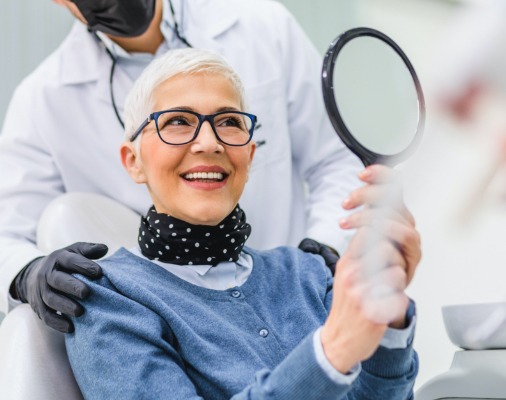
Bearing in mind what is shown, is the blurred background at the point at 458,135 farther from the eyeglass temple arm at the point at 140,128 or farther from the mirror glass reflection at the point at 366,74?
the eyeglass temple arm at the point at 140,128

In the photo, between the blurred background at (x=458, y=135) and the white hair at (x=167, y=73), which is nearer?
the blurred background at (x=458, y=135)

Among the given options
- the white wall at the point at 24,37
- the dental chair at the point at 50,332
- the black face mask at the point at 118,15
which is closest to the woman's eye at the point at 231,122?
the dental chair at the point at 50,332

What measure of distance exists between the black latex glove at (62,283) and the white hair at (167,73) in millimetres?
242

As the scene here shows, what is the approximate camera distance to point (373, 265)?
2.55 feet

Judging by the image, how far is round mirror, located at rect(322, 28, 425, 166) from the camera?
783mm

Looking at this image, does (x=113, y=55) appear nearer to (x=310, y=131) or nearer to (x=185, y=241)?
(x=310, y=131)

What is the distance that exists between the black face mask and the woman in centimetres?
45

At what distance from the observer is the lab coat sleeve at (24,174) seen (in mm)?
1823

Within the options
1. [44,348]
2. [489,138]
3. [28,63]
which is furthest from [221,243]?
[28,63]

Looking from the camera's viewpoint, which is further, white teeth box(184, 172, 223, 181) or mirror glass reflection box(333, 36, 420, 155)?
white teeth box(184, 172, 223, 181)

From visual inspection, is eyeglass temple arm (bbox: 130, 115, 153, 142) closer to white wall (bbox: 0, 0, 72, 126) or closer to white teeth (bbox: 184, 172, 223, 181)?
white teeth (bbox: 184, 172, 223, 181)

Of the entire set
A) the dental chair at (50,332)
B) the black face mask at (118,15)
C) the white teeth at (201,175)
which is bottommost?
the dental chair at (50,332)

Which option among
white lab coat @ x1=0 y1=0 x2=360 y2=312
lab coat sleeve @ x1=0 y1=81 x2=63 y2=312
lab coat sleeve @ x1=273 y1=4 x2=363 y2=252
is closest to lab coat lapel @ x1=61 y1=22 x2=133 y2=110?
white lab coat @ x1=0 y1=0 x2=360 y2=312

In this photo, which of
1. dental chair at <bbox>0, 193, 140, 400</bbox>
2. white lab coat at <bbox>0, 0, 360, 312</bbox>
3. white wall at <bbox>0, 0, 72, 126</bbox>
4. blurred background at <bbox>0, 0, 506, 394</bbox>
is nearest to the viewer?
blurred background at <bbox>0, 0, 506, 394</bbox>
